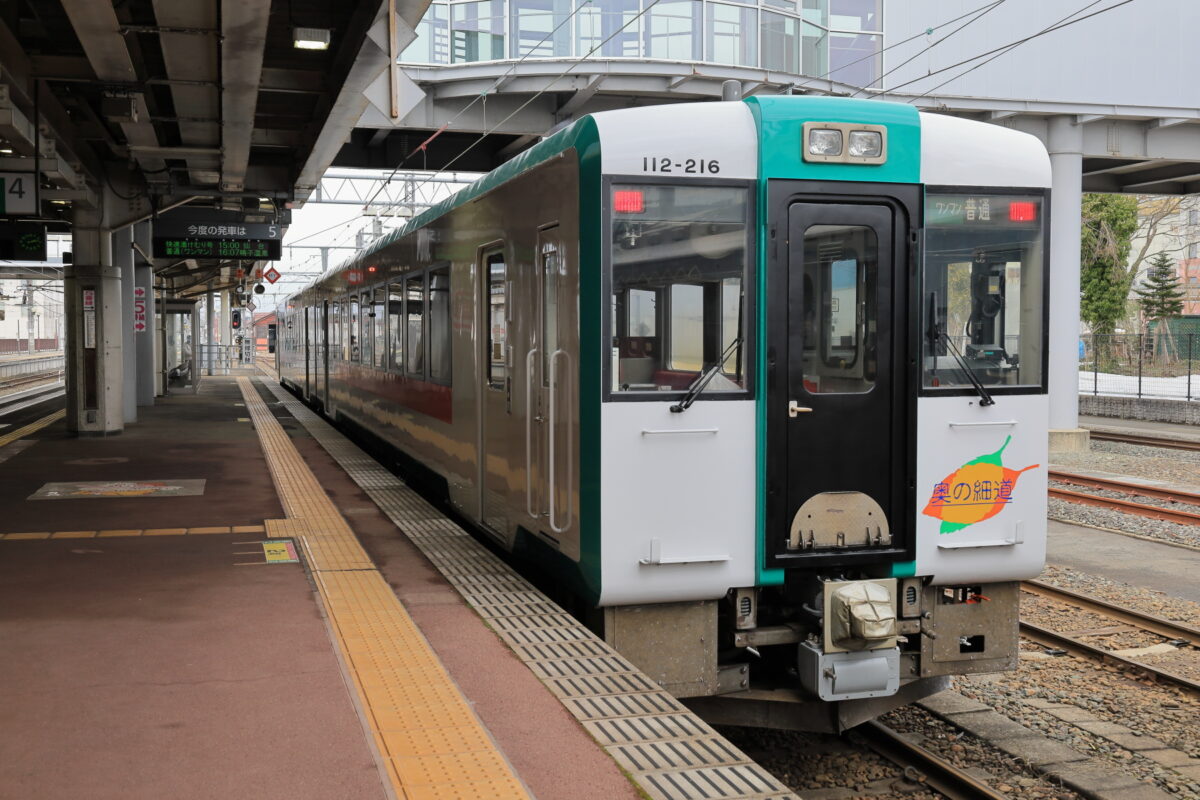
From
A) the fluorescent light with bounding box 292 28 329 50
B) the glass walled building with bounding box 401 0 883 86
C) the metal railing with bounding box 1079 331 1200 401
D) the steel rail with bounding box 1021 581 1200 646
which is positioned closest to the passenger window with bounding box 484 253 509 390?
the fluorescent light with bounding box 292 28 329 50

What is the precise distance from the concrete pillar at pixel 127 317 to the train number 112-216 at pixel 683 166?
16.0 metres

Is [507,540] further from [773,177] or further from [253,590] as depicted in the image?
[773,177]

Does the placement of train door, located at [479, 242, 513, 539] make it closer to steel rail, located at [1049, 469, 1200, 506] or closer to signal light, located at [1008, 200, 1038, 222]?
signal light, located at [1008, 200, 1038, 222]

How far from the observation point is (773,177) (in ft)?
17.2

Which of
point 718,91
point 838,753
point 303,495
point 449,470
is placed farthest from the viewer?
point 718,91

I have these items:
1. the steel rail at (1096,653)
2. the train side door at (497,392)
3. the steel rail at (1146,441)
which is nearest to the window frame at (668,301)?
the train side door at (497,392)

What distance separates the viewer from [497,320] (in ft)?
23.9

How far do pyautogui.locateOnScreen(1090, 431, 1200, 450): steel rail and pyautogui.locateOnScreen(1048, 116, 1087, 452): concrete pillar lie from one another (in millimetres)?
2101

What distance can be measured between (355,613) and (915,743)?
304cm

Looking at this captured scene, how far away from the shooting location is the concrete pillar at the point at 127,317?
64.1 feet

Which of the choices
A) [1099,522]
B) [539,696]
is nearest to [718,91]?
[1099,522]

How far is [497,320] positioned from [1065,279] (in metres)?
14.3

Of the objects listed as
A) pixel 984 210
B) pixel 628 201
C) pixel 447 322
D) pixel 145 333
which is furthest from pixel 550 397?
pixel 145 333

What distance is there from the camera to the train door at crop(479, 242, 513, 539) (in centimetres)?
689
